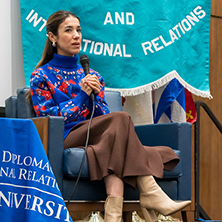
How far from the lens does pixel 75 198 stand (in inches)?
76.2

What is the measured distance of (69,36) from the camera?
2285 mm

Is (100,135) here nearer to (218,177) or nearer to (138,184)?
(138,184)

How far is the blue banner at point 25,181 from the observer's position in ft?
4.90

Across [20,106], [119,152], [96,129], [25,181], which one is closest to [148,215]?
[119,152]

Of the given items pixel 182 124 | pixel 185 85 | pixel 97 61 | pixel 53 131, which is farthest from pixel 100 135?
pixel 185 85

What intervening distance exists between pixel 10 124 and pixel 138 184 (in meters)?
0.64

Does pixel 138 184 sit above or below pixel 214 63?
below

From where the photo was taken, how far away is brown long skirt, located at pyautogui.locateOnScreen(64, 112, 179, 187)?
73.1 inches

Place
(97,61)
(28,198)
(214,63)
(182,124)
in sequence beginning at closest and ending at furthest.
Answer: (28,198), (182,124), (97,61), (214,63)

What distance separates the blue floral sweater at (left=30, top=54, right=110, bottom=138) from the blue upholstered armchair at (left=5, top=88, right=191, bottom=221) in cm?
11

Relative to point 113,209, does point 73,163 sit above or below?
above

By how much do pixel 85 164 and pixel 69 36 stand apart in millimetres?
724

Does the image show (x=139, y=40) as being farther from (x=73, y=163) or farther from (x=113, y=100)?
(x=73, y=163)

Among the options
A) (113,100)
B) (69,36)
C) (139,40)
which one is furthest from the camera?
(139,40)
